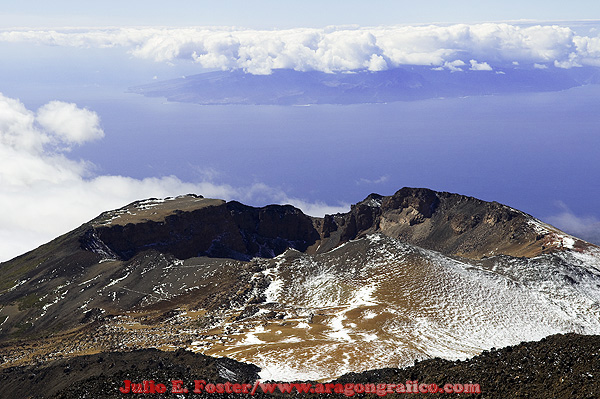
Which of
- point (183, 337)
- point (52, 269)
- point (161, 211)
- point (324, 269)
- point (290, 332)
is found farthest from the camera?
point (161, 211)

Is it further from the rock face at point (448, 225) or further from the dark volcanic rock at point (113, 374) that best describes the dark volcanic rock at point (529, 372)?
the rock face at point (448, 225)

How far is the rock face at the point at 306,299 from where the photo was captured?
4744 cm

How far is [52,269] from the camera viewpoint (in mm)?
91438

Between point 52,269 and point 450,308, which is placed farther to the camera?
point 52,269

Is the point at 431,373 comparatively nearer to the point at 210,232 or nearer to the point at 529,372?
the point at 529,372

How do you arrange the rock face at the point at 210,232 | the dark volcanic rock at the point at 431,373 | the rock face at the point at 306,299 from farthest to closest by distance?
the rock face at the point at 210,232
the rock face at the point at 306,299
the dark volcanic rock at the point at 431,373

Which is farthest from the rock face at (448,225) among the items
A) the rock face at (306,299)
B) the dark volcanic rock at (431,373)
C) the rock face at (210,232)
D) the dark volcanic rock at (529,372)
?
the dark volcanic rock at (431,373)

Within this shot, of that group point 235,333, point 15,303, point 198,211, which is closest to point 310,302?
point 235,333

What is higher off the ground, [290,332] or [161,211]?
[161,211]

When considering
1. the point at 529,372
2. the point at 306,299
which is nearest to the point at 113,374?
the point at 529,372

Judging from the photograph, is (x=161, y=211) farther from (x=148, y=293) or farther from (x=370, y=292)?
(x=370, y=292)

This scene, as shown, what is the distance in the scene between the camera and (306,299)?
6581 centimetres

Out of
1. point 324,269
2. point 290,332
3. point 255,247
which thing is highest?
point 255,247

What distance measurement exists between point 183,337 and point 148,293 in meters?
23.8
